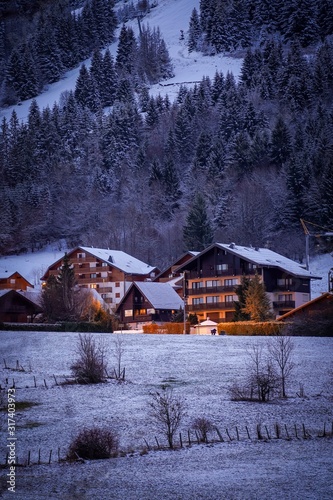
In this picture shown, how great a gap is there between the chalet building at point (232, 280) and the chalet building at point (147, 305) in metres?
2.92

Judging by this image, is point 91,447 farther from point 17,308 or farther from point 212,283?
point 212,283

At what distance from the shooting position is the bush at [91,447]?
→ 2167 centimetres

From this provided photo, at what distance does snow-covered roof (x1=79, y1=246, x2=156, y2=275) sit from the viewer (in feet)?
364

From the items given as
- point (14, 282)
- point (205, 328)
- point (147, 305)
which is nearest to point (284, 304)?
point (147, 305)

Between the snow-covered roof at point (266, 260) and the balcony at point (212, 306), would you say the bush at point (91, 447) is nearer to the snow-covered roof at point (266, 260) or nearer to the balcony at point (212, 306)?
the snow-covered roof at point (266, 260)

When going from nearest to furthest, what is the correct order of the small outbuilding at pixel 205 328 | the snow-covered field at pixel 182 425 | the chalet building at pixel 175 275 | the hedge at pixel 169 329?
the snow-covered field at pixel 182 425, the hedge at pixel 169 329, the small outbuilding at pixel 205 328, the chalet building at pixel 175 275

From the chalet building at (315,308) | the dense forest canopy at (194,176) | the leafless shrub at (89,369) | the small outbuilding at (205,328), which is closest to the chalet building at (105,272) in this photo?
the dense forest canopy at (194,176)

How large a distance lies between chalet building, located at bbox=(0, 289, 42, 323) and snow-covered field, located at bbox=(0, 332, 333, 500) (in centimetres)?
3959

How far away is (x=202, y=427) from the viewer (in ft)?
79.4

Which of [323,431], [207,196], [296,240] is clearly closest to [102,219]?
Result: [207,196]

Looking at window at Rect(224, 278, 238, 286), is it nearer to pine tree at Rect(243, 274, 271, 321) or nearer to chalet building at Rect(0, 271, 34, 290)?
pine tree at Rect(243, 274, 271, 321)

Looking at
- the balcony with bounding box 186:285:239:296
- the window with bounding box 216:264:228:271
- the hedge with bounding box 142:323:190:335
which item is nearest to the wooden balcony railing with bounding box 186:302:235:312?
the balcony with bounding box 186:285:239:296

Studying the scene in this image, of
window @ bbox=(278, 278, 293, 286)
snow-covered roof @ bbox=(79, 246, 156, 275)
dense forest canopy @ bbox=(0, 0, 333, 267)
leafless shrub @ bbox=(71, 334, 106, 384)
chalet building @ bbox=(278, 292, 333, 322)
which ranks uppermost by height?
dense forest canopy @ bbox=(0, 0, 333, 267)

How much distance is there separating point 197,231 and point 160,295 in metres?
30.7
